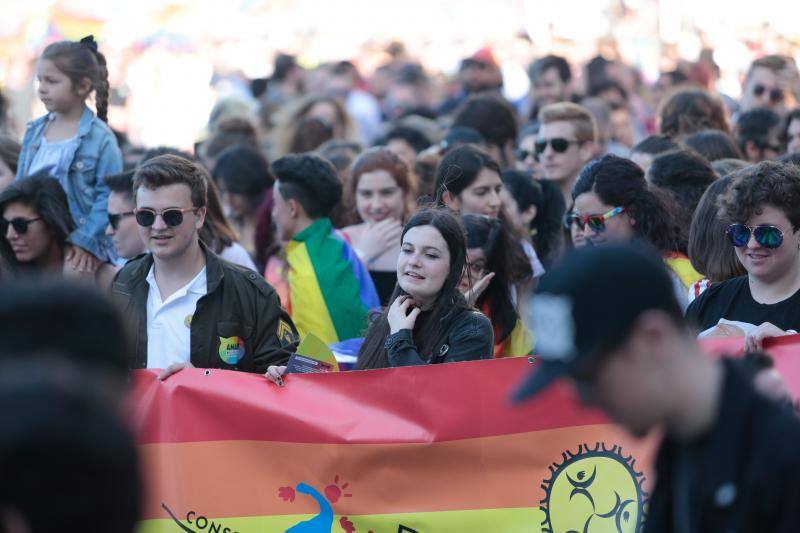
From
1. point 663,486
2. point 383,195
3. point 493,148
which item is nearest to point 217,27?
point 493,148

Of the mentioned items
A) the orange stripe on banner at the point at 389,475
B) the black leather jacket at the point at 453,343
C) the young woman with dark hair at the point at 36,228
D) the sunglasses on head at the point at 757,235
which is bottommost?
the orange stripe on banner at the point at 389,475

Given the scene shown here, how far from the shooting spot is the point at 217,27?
26016 mm

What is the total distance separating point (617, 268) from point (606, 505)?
2.84m

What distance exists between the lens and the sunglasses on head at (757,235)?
5.39 m

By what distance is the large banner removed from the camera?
211 inches

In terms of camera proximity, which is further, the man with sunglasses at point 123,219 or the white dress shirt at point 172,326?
the man with sunglasses at point 123,219

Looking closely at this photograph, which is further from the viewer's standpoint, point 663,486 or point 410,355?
point 410,355

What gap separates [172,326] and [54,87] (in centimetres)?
255

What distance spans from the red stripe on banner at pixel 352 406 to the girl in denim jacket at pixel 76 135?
7.83ft

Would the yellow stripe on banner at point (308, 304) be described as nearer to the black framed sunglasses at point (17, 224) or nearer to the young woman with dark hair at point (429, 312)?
the young woman with dark hair at point (429, 312)

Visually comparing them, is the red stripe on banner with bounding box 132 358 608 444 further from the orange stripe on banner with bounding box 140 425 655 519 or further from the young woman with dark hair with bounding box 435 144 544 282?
the young woman with dark hair with bounding box 435 144 544 282

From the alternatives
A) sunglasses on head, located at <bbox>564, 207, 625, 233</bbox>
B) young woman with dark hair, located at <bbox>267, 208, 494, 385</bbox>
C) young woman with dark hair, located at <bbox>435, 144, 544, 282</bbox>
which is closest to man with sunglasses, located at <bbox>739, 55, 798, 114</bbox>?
young woman with dark hair, located at <bbox>435, 144, 544, 282</bbox>

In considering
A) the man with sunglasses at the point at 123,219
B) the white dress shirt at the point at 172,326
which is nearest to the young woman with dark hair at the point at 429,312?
the white dress shirt at the point at 172,326

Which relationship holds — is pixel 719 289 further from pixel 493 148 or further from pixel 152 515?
pixel 493 148
